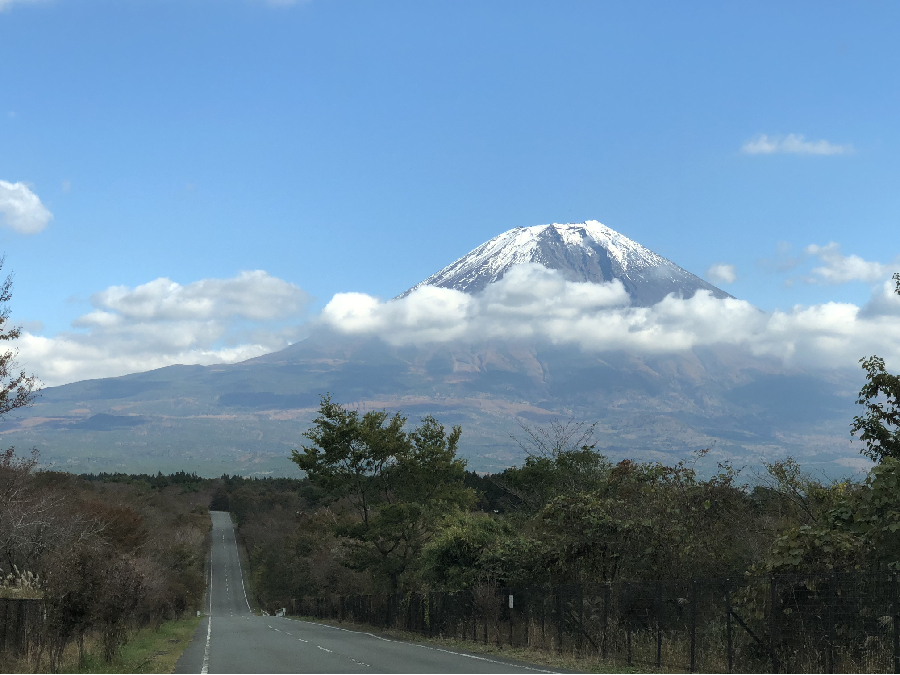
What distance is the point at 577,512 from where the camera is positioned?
2727cm

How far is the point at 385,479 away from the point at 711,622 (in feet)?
90.6

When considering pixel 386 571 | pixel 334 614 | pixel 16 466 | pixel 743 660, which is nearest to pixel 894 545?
pixel 743 660

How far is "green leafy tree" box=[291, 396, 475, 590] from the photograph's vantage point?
44.1 meters

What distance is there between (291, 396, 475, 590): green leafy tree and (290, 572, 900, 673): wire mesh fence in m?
11.8

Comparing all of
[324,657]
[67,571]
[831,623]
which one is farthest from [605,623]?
[67,571]

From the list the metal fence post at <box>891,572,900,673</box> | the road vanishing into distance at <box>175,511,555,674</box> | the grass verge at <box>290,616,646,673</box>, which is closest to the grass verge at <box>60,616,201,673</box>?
the road vanishing into distance at <box>175,511,555,674</box>

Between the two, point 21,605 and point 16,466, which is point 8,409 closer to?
point 21,605

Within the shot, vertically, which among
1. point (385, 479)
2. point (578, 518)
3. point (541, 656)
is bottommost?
point (541, 656)

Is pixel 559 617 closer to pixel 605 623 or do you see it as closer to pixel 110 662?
pixel 605 623

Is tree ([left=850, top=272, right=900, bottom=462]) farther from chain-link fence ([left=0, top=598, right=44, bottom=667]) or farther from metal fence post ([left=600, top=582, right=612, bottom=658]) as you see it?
chain-link fence ([left=0, top=598, right=44, bottom=667])

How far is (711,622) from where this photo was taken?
68.4ft

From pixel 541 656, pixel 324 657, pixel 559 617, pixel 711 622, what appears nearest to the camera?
pixel 711 622

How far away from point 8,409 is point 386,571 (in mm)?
27148

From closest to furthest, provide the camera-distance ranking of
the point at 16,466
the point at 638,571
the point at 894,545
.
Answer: the point at 894,545 < the point at 638,571 < the point at 16,466
